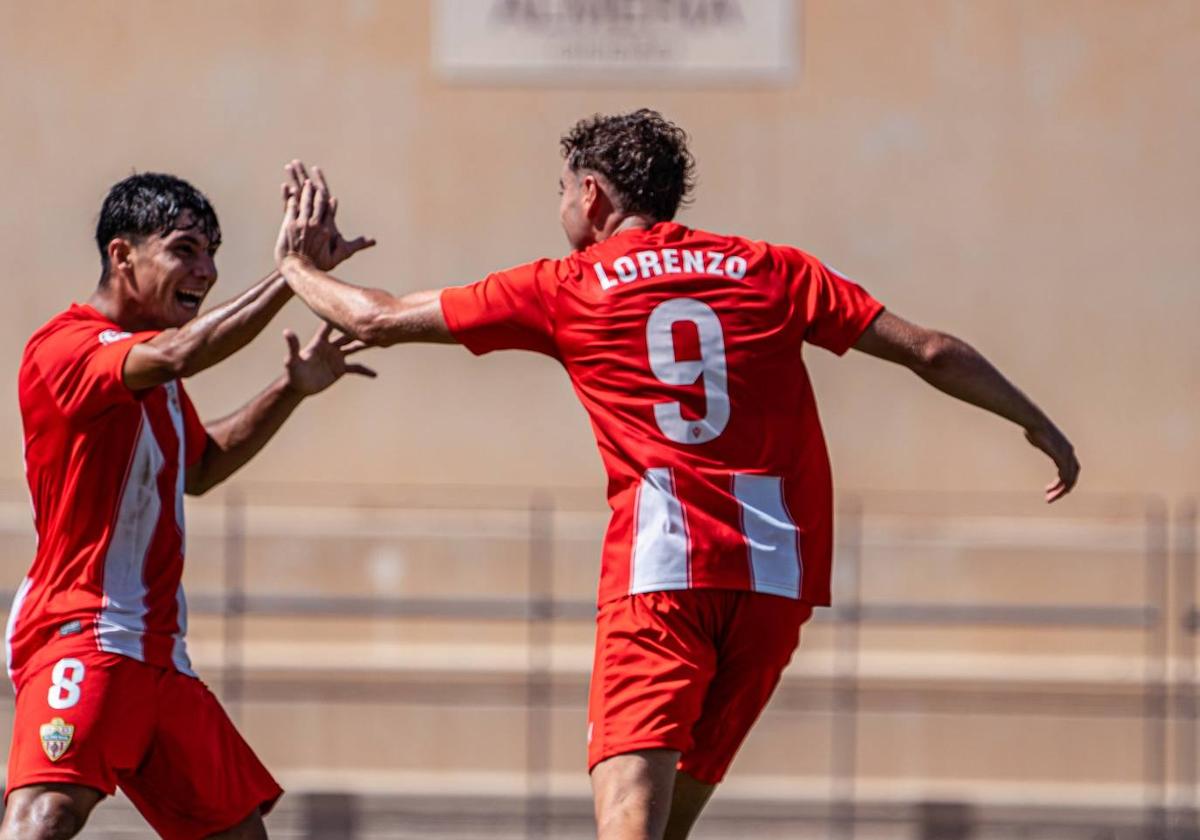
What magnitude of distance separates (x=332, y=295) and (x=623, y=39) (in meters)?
4.72

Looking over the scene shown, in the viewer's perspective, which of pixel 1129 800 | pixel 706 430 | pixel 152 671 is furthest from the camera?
pixel 1129 800

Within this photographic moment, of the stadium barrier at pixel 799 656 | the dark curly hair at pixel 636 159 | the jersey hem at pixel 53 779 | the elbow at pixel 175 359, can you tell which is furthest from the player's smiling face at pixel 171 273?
the stadium barrier at pixel 799 656

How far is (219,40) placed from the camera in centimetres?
917

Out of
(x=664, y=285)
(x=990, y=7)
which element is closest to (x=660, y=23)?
(x=990, y=7)

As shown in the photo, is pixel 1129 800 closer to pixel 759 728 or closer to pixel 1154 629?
pixel 1154 629

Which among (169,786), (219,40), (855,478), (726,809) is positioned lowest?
(726,809)

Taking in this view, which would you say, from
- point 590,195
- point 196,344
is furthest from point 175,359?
point 590,195

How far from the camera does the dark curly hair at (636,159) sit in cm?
444

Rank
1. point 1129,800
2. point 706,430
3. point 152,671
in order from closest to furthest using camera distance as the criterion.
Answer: point 706,430 < point 152,671 < point 1129,800

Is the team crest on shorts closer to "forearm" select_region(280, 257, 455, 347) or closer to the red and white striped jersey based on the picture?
the red and white striped jersey

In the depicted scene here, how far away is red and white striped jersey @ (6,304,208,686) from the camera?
14.9 feet

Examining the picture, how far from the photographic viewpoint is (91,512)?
460 cm

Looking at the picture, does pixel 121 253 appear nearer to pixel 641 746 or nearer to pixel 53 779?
pixel 53 779

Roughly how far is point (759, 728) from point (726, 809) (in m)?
0.40
